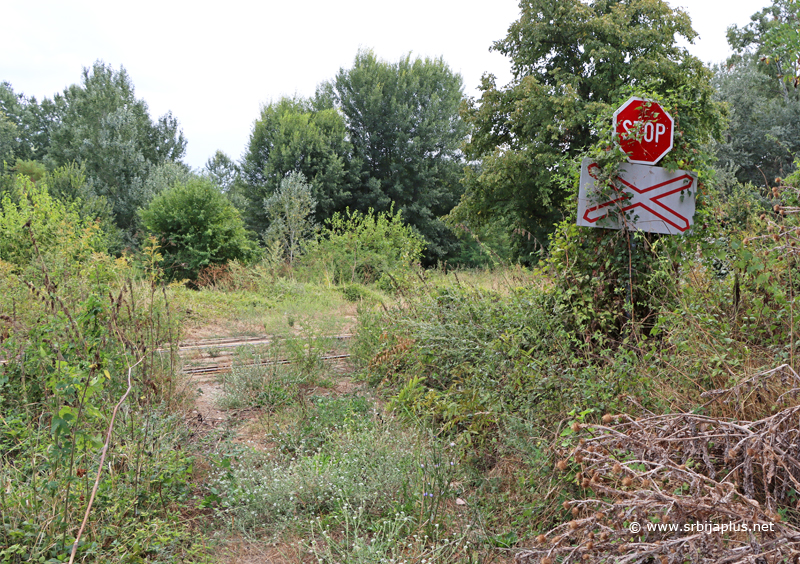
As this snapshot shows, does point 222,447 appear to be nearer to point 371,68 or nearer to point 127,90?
point 371,68

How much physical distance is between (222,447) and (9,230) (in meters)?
10.5

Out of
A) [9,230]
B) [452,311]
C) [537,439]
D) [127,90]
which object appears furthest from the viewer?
[127,90]

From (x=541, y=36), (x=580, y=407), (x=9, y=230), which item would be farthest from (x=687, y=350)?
(x=541, y=36)

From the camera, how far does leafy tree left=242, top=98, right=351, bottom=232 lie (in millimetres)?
25125

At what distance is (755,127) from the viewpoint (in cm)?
2347

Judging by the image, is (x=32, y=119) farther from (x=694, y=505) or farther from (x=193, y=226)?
(x=694, y=505)

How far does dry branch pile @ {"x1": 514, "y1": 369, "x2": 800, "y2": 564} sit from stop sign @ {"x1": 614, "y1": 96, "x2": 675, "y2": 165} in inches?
86.1

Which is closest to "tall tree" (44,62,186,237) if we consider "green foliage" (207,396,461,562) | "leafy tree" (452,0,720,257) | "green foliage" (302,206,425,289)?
"green foliage" (302,206,425,289)

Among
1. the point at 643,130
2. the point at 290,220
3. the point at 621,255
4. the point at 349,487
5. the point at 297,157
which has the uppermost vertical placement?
the point at 297,157

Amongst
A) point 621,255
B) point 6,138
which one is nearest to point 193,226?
point 621,255

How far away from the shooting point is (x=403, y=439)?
3668 millimetres

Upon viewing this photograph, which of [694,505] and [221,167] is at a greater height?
[221,167]

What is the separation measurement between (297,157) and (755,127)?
20.7 meters

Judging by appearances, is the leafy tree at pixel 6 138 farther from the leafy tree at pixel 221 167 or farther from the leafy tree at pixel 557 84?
the leafy tree at pixel 557 84
